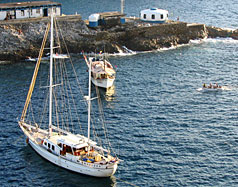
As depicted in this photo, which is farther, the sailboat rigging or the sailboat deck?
the sailboat rigging

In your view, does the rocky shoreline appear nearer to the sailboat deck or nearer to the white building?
the white building

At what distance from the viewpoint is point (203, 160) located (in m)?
78.5

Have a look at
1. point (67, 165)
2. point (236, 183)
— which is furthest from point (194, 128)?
point (67, 165)

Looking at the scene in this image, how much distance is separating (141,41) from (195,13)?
63262 mm

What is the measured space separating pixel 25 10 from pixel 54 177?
250 ft

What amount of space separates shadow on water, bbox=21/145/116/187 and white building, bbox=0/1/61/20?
67.8 meters

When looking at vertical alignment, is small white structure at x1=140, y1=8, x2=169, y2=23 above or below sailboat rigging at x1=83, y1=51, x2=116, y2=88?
above

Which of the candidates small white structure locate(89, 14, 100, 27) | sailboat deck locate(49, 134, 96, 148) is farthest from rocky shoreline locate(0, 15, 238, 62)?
sailboat deck locate(49, 134, 96, 148)

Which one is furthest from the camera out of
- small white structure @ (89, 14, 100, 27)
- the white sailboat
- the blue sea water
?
small white structure @ (89, 14, 100, 27)

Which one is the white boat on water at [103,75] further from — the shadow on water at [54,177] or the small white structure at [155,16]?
the small white structure at [155,16]

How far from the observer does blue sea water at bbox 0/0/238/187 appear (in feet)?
244

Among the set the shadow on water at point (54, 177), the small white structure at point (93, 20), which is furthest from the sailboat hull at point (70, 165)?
the small white structure at point (93, 20)

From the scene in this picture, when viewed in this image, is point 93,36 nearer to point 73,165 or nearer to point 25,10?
point 25,10

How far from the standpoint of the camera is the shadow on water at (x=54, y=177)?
7231cm
